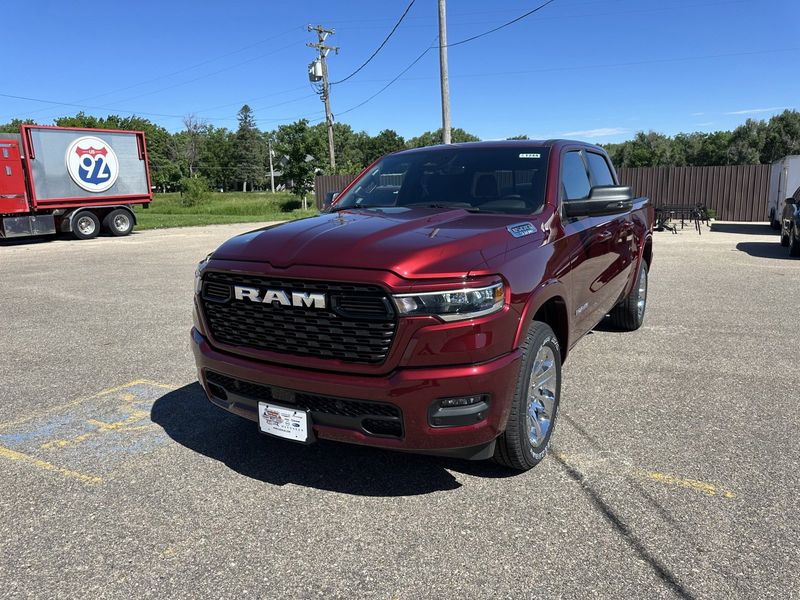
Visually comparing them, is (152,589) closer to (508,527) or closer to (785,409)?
(508,527)

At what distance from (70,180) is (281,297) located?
19.5m

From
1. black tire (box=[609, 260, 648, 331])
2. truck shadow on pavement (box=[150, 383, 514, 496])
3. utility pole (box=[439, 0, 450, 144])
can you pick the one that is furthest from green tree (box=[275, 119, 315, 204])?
truck shadow on pavement (box=[150, 383, 514, 496])

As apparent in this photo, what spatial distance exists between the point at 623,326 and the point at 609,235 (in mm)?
2068

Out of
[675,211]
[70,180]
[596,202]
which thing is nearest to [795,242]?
[675,211]

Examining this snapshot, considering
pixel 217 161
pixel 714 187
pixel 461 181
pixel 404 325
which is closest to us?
pixel 404 325

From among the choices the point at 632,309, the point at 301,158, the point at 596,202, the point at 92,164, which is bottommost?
the point at 632,309

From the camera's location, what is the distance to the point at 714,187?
2300cm

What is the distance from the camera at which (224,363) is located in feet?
10.5

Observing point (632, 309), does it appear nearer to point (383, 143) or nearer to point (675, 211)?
point (675, 211)

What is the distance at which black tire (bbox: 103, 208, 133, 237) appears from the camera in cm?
2086

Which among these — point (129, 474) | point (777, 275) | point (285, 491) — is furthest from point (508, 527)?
point (777, 275)

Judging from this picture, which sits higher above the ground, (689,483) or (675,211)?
(675,211)

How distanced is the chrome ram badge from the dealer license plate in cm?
53

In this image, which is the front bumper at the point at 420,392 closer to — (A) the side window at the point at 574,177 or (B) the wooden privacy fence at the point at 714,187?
(A) the side window at the point at 574,177
